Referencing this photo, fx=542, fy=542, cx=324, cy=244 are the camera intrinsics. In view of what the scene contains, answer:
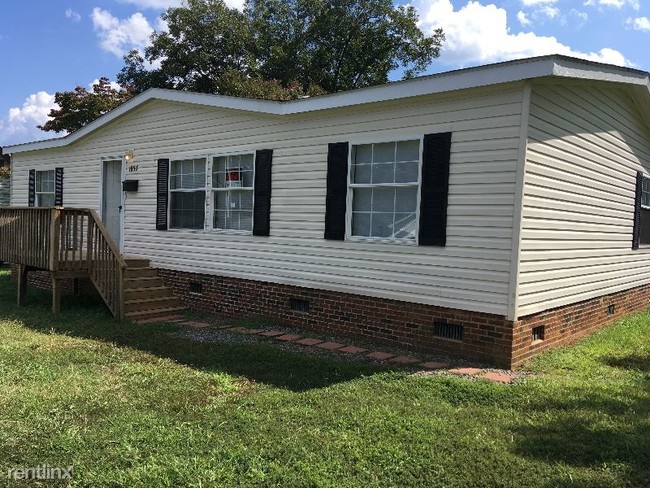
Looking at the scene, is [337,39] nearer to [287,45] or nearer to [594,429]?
[287,45]

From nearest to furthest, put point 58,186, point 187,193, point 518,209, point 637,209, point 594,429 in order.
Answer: point 594,429 → point 518,209 → point 637,209 → point 187,193 → point 58,186

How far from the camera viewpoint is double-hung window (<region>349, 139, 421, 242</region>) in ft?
21.7

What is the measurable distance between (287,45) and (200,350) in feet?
86.0

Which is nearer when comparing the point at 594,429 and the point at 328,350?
the point at 594,429

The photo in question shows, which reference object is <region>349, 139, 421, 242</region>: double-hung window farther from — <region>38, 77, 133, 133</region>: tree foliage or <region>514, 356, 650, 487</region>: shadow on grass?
<region>38, 77, 133, 133</region>: tree foliage

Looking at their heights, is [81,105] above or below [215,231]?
above

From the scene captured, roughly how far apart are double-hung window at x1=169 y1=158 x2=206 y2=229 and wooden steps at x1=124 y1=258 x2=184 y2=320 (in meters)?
1.04

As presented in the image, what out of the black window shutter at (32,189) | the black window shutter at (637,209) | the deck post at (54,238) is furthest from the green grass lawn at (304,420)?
the black window shutter at (32,189)

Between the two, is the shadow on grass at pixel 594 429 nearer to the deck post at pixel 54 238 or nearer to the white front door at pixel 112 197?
the deck post at pixel 54 238

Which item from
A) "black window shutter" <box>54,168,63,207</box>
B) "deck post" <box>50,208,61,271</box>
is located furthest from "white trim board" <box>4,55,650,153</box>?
"black window shutter" <box>54,168,63,207</box>

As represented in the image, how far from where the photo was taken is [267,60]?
29.4 meters

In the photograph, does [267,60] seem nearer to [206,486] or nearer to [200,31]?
[200,31]

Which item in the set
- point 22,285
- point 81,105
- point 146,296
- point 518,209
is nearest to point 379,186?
point 518,209

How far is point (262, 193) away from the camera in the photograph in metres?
8.24
